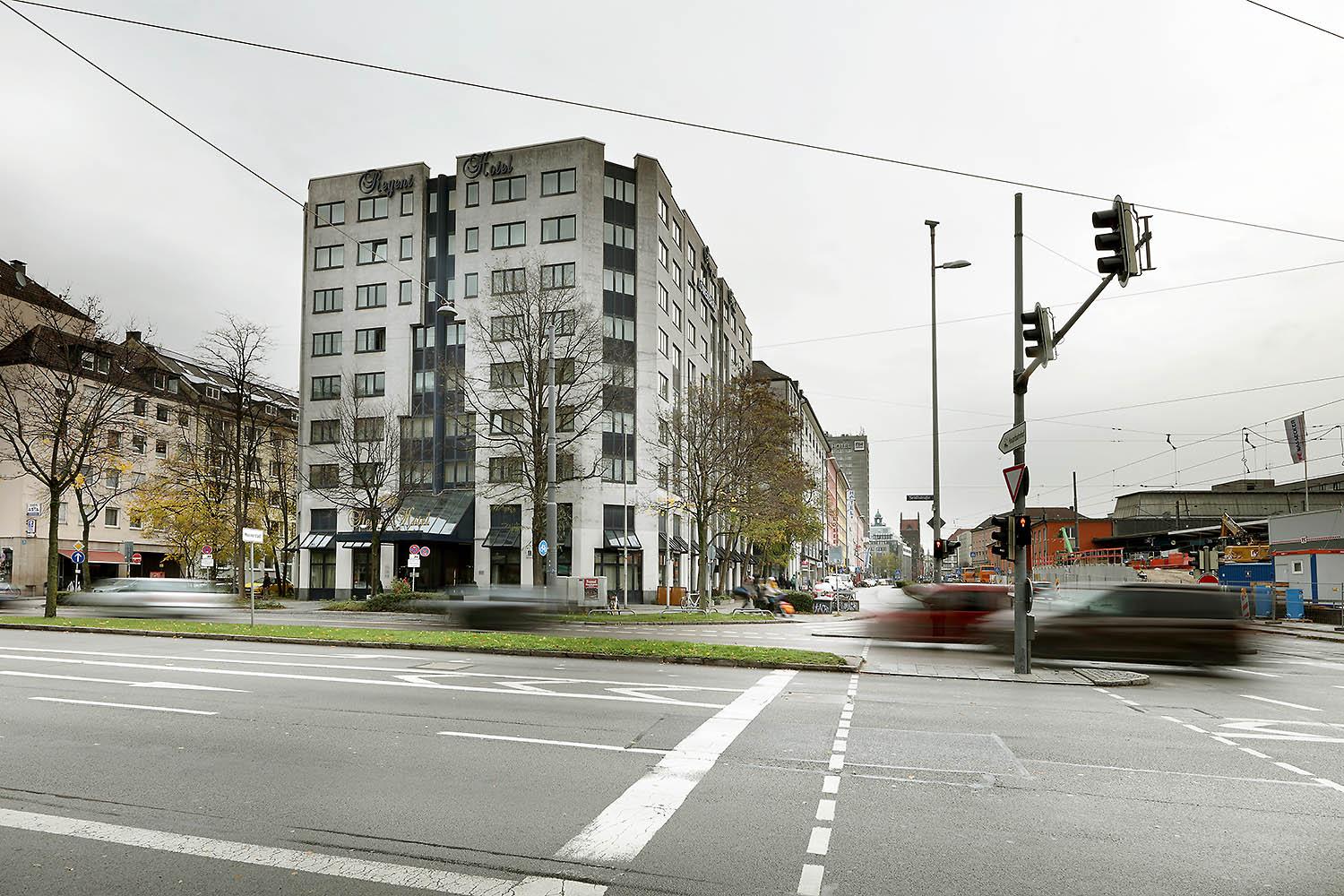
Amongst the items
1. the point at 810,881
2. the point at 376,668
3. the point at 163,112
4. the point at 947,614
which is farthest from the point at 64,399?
the point at 810,881

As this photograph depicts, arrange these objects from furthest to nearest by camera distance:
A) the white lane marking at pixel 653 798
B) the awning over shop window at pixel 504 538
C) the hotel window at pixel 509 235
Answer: the hotel window at pixel 509 235 < the awning over shop window at pixel 504 538 < the white lane marking at pixel 653 798

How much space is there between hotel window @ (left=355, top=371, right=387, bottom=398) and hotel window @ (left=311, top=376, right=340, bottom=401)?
1332 mm

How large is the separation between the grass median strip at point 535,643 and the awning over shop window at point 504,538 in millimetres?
26786

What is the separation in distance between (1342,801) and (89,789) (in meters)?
9.34

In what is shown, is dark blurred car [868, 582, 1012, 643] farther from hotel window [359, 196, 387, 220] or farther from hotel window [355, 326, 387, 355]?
hotel window [359, 196, 387, 220]

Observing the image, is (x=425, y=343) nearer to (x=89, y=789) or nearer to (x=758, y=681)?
(x=758, y=681)

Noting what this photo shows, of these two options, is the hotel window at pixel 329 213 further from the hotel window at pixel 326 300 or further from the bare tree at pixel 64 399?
the bare tree at pixel 64 399

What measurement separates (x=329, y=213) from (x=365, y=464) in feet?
71.1

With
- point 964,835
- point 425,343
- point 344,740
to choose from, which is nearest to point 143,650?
point 344,740

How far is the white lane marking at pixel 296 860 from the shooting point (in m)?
4.65

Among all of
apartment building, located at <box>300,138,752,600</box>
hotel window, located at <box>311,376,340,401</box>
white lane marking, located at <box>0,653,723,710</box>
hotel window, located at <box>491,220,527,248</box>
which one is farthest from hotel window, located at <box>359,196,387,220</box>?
white lane marking, located at <box>0,653,723,710</box>

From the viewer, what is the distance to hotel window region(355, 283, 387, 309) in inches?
2142

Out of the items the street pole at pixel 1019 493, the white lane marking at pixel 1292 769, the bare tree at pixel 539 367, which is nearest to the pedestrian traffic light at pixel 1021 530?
the street pole at pixel 1019 493

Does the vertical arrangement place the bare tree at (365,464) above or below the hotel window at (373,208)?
below
